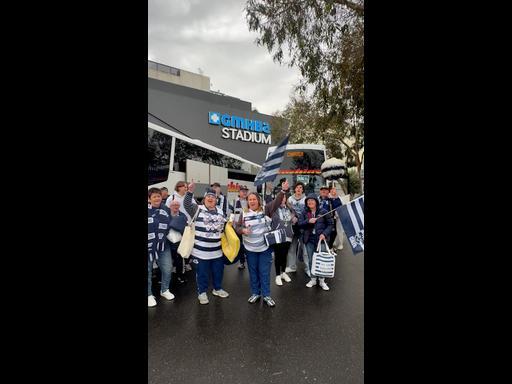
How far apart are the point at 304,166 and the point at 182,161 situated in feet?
19.3

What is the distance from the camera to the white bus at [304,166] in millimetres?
12234

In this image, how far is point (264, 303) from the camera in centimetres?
421

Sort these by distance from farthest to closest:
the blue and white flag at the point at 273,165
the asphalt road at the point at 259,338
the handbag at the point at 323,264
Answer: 1. the blue and white flag at the point at 273,165
2. the handbag at the point at 323,264
3. the asphalt road at the point at 259,338

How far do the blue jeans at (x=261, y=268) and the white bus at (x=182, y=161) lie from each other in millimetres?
2786

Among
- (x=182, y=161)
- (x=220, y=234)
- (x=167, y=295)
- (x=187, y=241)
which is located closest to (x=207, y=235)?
(x=220, y=234)

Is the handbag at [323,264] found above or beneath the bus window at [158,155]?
beneath

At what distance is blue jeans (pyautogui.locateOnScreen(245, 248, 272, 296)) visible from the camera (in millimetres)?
4152

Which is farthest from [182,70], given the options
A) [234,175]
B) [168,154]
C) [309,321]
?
[309,321]

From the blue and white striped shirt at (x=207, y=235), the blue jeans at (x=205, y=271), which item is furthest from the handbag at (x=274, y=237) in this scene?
the blue jeans at (x=205, y=271)

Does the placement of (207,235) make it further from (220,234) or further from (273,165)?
(273,165)

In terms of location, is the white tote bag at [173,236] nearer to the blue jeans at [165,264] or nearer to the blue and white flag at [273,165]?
the blue jeans at [165,264]
